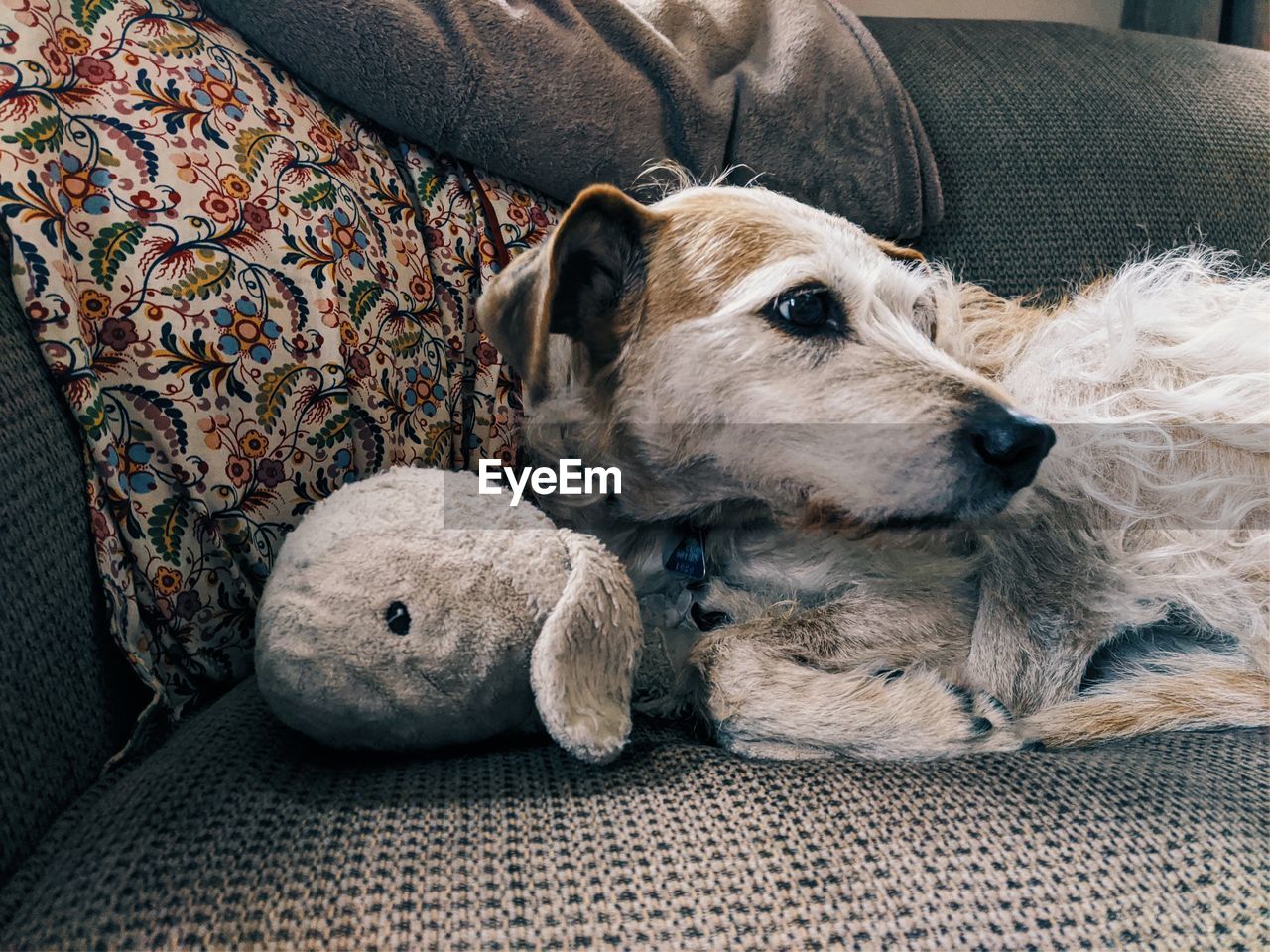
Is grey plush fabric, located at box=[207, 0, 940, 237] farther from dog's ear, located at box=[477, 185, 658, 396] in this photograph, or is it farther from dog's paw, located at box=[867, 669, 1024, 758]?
dog's paw, located at box=[867, 669, 1024, 758]

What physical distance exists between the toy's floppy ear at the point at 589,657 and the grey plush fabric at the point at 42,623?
1.55 feet

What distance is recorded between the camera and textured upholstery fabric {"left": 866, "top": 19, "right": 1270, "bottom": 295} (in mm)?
1821

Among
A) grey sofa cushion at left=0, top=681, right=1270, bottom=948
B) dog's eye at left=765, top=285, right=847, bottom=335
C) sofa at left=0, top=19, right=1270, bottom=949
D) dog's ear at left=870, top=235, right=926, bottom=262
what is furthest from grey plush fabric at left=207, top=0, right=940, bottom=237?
grey sofa cushion at left=0, top=681, right=1270, bottom=948

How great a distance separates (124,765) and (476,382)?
73 centimetres

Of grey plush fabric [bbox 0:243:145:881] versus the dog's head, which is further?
the dog's head

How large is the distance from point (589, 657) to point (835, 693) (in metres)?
0.34

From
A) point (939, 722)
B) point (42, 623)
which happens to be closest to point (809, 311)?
point (939, 722)

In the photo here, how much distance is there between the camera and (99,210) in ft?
3.13

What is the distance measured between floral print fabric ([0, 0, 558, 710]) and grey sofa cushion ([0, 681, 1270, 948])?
243 mm

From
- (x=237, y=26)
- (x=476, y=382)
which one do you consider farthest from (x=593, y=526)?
(x=237, y=26)

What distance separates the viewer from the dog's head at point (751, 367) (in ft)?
3.11

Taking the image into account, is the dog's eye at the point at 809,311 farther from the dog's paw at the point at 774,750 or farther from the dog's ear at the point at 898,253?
the dog's paw at the point at 774,750

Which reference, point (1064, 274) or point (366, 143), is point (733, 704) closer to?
point (366, 143)

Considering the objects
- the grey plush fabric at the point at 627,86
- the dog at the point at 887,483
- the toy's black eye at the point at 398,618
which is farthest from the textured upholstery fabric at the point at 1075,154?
the toy's black eye at the point at 398,618
